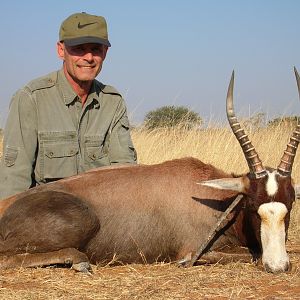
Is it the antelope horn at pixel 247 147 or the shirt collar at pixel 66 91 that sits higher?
the shirt collar at pixel 66 91

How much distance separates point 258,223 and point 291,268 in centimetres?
46

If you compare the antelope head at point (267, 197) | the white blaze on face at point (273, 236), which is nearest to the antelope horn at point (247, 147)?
the antelope head at point (267, 197)

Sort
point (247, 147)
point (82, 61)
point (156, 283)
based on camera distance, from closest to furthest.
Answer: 1. point (156, 283)
2. point (247, 147)
3. point (82, 61)

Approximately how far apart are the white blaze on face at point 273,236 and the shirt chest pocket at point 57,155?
227 cm

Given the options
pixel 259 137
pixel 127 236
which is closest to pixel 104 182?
pixel 127 236

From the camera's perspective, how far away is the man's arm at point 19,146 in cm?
A: 645

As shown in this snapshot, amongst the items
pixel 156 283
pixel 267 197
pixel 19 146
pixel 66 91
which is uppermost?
pixel 66 91

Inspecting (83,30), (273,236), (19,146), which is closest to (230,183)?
(273,236)

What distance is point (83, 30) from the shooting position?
22.2 feet

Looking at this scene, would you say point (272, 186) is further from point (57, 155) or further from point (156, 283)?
point (57, 155)

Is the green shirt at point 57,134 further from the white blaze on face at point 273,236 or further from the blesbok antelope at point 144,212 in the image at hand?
the white blaze on face at point 273,236

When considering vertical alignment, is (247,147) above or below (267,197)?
above

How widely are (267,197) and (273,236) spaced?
1.08 ft

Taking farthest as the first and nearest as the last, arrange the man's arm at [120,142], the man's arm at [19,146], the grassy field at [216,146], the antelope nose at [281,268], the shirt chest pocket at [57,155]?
the grassy field at [216,146]
the man's arm at [120,142]
the shirt chest pocket at [57,155]
the man's arm at [19,146]
the antelope nose at [281,268]
